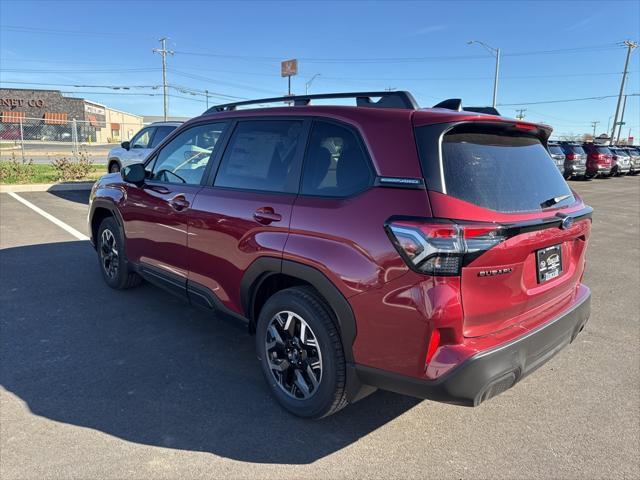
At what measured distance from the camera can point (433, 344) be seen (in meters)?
2.24

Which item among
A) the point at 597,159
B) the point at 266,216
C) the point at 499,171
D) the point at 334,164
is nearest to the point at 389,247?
the point at 334,164

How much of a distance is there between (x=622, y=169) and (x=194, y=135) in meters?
31.1

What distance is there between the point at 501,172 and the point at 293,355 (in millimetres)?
1645

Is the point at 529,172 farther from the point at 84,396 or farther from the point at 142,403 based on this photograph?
the point at 84,396

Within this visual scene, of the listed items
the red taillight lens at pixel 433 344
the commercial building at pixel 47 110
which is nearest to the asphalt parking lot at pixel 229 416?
the red taillight lens at pixel 433 344

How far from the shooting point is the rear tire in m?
4.85

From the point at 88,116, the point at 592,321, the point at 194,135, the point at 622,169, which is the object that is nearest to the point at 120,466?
the point at 194,135

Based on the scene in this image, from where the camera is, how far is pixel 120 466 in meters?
2.47

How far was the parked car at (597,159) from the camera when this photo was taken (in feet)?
82.3

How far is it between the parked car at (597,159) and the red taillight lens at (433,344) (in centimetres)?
2636

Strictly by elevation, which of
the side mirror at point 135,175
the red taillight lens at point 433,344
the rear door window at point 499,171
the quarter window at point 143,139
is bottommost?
the red taillight lens at point 433,344

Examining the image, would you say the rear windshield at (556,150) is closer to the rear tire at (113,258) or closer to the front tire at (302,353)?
the rear tire at (113,258)

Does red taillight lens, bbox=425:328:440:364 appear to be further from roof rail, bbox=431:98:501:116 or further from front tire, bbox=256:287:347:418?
roof rail, bbox=431:98:501:116

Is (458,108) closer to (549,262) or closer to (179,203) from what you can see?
(549,262)
